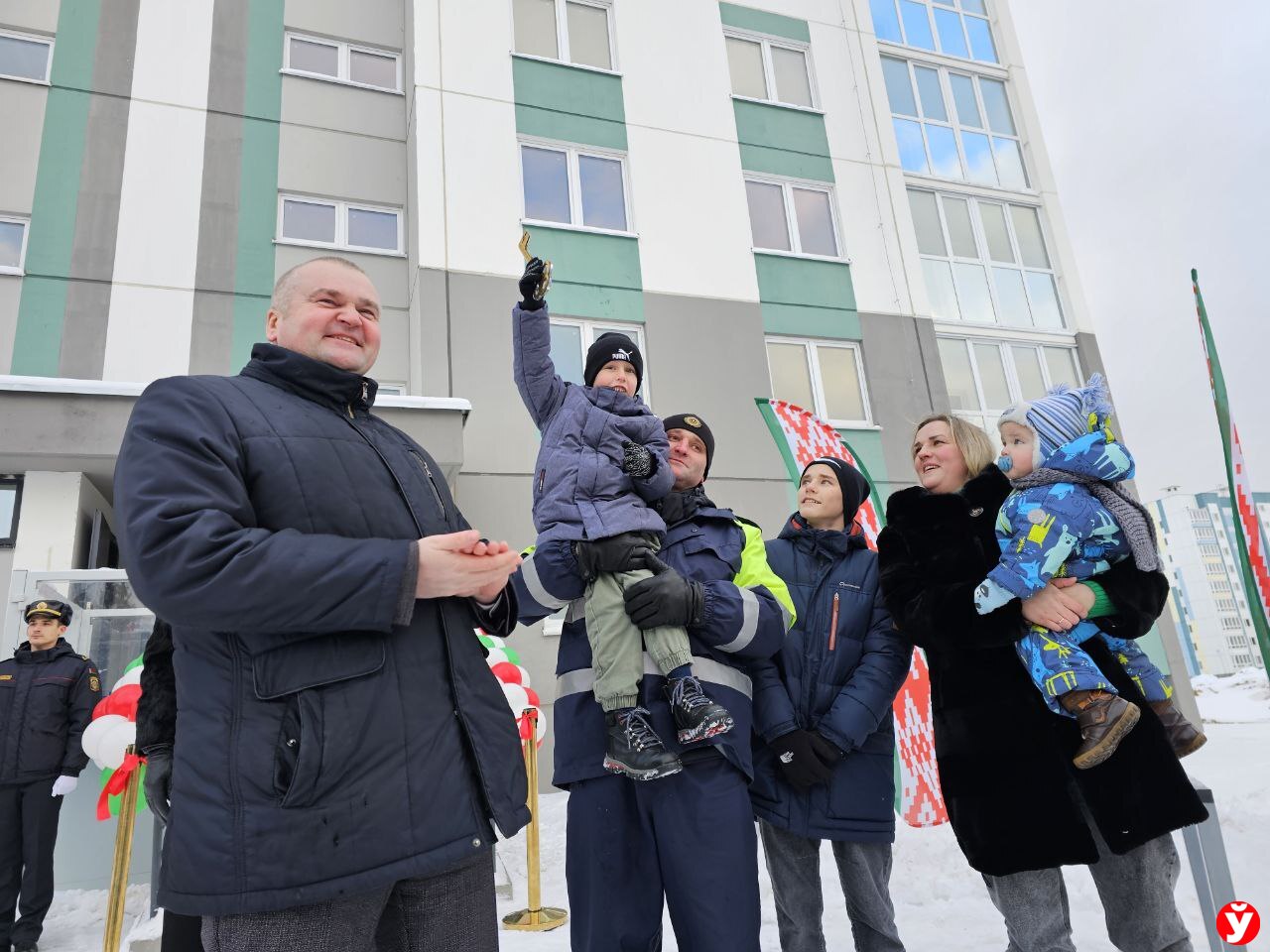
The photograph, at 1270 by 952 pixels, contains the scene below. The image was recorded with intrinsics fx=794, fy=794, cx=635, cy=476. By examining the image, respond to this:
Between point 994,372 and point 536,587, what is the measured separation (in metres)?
12.5

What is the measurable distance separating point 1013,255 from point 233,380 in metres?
15.0

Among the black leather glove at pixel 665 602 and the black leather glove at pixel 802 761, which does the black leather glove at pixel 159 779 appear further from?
the black leather glove at pixel 802 761

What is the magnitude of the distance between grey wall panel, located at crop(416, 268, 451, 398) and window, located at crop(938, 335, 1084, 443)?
746cm

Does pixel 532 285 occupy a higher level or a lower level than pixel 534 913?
higher

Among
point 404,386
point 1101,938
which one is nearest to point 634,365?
point 1101,938

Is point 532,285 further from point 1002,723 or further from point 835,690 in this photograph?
point 1002,723

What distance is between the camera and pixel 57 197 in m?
9.84

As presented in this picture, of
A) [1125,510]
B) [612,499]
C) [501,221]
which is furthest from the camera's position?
[501,221]

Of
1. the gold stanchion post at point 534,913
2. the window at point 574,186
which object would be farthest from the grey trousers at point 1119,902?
the window at point 574,186

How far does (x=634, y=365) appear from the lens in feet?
10.6

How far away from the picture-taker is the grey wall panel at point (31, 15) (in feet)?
33.7

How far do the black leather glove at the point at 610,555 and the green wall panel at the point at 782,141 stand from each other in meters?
11.1

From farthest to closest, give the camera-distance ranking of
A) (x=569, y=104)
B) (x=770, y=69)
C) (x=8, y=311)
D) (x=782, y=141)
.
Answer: (x=770, y=69), (x=782, y=141), (x=569, y=104), (x=8, y=311)

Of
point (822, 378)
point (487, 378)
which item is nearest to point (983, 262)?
point (822, 378)
